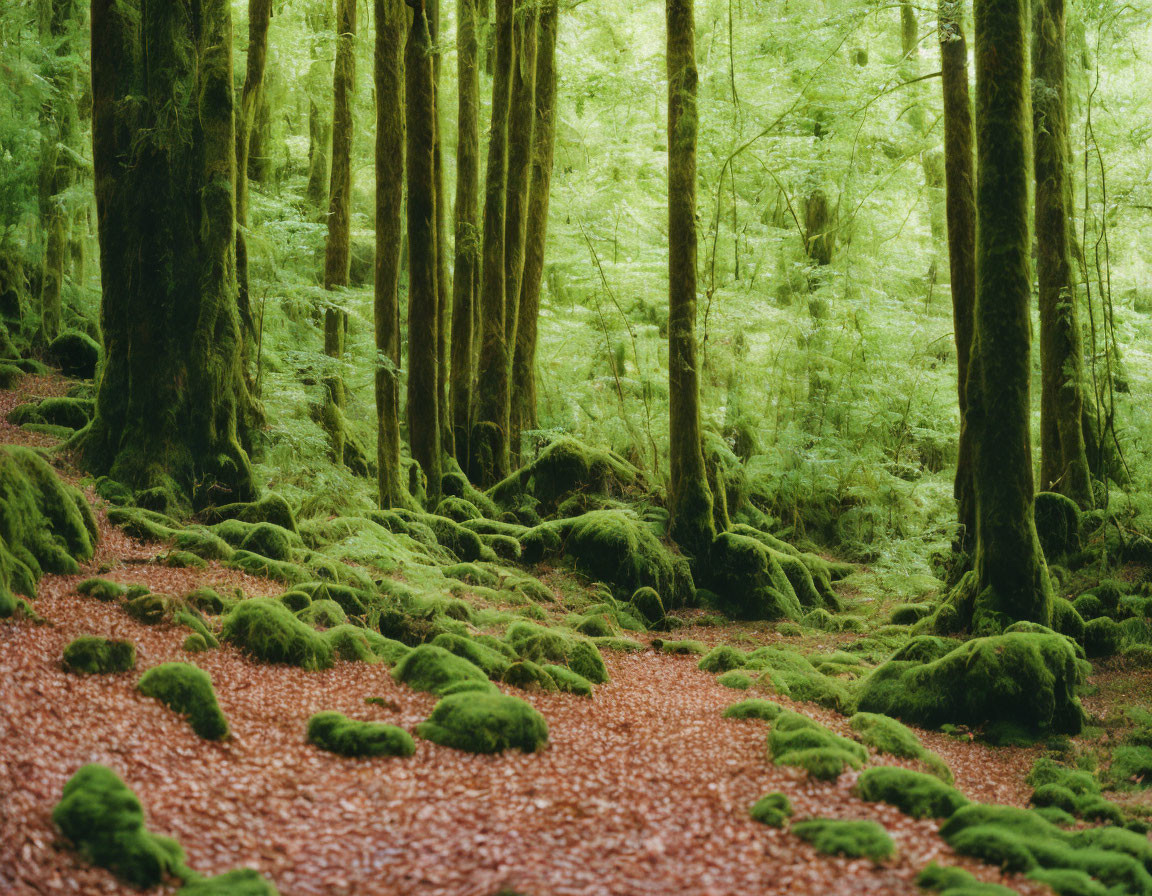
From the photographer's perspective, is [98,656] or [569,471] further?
[569,471]

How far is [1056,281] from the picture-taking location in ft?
42.7

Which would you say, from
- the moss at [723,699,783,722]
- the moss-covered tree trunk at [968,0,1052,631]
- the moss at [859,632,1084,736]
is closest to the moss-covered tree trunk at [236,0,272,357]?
the moss at [723,699,783,722]

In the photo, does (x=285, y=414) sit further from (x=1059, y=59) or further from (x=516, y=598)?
(x=1059, y=59)

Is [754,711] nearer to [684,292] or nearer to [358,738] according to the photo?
[358,738]

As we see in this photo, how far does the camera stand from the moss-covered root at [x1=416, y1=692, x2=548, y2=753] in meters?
5.77

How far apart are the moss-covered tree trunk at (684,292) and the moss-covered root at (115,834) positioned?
10541mm

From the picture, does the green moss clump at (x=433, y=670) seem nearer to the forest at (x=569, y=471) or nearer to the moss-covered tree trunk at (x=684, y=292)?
the forest at (x=569, y=471)

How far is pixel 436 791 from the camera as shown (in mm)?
5047

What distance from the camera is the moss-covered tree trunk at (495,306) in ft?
50.8

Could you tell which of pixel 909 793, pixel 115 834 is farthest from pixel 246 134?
pixel 909 793

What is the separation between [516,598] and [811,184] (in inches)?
501

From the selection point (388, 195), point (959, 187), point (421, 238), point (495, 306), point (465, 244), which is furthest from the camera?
point (465, 244)

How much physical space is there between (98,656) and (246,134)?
29.9 ft

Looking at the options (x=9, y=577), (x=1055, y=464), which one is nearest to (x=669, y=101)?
(x=1055, y=464)
